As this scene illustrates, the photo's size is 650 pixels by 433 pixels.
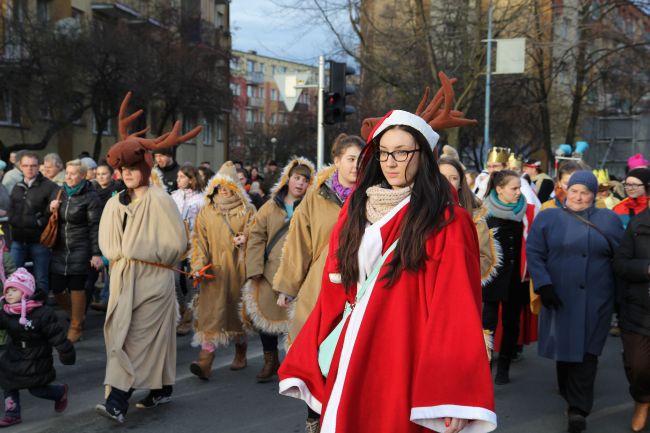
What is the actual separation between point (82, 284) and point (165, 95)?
19523 mm

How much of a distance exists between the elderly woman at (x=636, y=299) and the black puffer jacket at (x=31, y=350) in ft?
13.0

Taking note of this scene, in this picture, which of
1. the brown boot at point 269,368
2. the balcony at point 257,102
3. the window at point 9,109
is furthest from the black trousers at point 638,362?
the balcony at point 257,102

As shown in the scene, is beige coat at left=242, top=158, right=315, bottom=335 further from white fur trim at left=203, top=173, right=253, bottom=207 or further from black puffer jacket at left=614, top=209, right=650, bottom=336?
black puffer jacket at left=614, top=209, right=650, bottom=336

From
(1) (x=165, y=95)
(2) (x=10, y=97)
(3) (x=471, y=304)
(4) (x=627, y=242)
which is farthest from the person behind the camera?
(1) (x=165, y=95)

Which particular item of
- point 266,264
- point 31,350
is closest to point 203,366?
point 266,264

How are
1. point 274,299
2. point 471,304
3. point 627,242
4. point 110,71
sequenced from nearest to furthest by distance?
point 471,304
point 627,242
point 274,299
point 110,71

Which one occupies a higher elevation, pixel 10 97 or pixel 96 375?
pixel 10 97

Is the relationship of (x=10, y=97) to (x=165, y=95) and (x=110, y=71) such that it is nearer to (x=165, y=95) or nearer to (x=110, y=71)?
(x=110, y=71)

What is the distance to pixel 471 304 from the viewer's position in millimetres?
3000

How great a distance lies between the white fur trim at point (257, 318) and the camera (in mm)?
7004

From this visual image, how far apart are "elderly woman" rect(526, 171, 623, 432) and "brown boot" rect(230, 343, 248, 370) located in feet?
9.60

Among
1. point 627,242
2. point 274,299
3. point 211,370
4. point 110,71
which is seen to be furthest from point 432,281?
point 110,71

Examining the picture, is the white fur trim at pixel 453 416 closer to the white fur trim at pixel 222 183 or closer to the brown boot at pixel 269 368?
the brown boot at pixel 269 368

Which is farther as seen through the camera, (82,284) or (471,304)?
(82,284)
